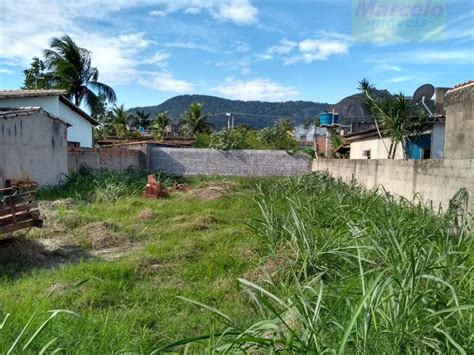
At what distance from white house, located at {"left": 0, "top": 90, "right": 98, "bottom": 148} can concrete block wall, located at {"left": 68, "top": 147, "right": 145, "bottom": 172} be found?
1.16 meters

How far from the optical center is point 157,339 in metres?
2.79

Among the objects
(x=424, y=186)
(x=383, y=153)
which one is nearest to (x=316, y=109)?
(x=383, y=153)

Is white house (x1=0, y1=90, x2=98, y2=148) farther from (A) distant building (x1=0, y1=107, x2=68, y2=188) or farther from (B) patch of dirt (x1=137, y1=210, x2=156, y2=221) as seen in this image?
(B) patch of dirt (x1=137, y1=210, x2=156, y2=221)

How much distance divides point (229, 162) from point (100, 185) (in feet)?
23.4

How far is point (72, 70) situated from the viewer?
21578mm

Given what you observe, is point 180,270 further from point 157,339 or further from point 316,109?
point 316,109

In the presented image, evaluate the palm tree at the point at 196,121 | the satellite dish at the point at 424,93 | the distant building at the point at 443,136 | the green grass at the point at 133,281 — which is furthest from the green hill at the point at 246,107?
the green grass at the point at 133,281

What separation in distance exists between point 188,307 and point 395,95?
10.7 meters

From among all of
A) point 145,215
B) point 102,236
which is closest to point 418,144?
point 145,215

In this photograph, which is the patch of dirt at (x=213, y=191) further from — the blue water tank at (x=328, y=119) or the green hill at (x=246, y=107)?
the green hill at (x=246, y=107)

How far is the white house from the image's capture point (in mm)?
14766

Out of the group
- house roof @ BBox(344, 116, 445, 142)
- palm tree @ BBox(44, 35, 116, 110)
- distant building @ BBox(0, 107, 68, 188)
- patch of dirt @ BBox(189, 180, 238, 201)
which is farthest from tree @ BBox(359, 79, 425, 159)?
palm tree @ BBox(44, 35, 116, 110)

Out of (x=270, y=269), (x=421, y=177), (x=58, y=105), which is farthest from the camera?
(x=58, y=105)

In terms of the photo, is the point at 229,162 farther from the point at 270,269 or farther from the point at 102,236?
the point at 270,269
